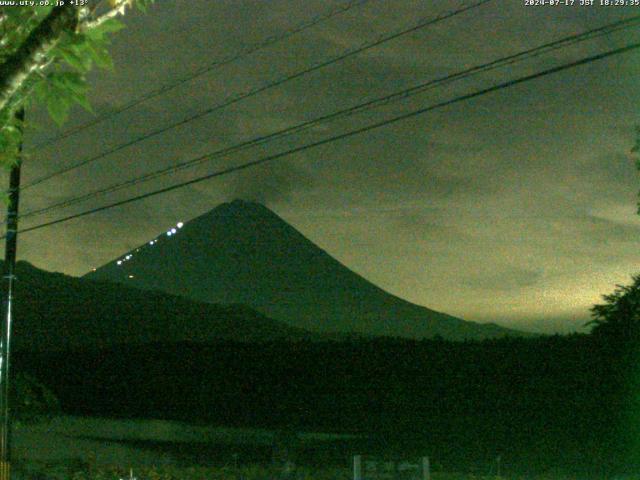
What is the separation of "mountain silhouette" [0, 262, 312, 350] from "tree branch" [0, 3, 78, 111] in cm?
6246

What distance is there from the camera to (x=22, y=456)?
24.0m

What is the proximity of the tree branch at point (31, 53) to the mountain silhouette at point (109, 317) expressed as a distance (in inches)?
2459

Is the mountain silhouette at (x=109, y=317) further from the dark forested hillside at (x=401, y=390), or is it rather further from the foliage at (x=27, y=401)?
the foliage at (x=27, y=401)

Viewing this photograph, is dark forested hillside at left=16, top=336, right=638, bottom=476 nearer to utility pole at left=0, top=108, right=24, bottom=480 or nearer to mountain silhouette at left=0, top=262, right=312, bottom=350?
utility pole at left=0, top=108, right=24, bottom=480

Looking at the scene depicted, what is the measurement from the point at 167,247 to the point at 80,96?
159m

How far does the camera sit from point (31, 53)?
3.99m

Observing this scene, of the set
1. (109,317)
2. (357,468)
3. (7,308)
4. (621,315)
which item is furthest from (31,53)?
(109,317)

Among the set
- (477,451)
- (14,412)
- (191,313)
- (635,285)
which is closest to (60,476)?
(14,412)

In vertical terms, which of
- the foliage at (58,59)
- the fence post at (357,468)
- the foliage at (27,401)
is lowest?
the fence post at (357,468)

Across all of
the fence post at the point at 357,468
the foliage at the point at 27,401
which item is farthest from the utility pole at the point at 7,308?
the fence post at the point at 357,468

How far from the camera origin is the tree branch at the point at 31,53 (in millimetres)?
3975

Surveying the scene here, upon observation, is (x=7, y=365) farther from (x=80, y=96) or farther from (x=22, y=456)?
(x=80, y=96)

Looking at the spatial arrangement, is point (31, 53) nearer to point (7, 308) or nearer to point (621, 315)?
point (7, 308)

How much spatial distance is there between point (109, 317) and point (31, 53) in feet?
247
